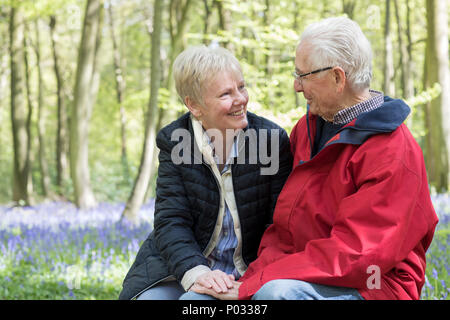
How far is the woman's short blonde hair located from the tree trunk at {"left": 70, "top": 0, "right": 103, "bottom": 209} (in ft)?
24.6

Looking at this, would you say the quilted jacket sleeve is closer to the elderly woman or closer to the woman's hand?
the elderly woman

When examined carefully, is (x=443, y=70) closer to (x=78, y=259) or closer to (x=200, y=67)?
(x=78, y=259)

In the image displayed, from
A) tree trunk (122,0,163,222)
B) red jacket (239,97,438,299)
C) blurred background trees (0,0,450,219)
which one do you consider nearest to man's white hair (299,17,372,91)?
red jacket (239,97,438,299)

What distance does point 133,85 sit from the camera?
81.5 ft

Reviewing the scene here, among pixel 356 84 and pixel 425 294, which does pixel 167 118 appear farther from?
pixel 356 84

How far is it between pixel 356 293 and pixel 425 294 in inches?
74.4

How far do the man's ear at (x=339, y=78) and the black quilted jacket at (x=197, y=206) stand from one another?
19.5 inches

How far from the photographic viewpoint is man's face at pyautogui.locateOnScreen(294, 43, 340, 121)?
2.41m

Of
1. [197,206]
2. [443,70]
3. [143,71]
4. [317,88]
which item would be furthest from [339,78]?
[143,71]

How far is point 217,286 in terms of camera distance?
232 cm

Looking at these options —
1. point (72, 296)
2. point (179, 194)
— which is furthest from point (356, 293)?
point (72, 296)

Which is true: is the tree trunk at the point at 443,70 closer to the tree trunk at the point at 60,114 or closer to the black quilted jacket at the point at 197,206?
the black quilted jacket at the point at 197,206

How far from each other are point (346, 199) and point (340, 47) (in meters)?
0.72

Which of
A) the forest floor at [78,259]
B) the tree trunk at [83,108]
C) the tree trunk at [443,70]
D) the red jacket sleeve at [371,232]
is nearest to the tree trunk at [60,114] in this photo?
the tree trunk at [83,108]
